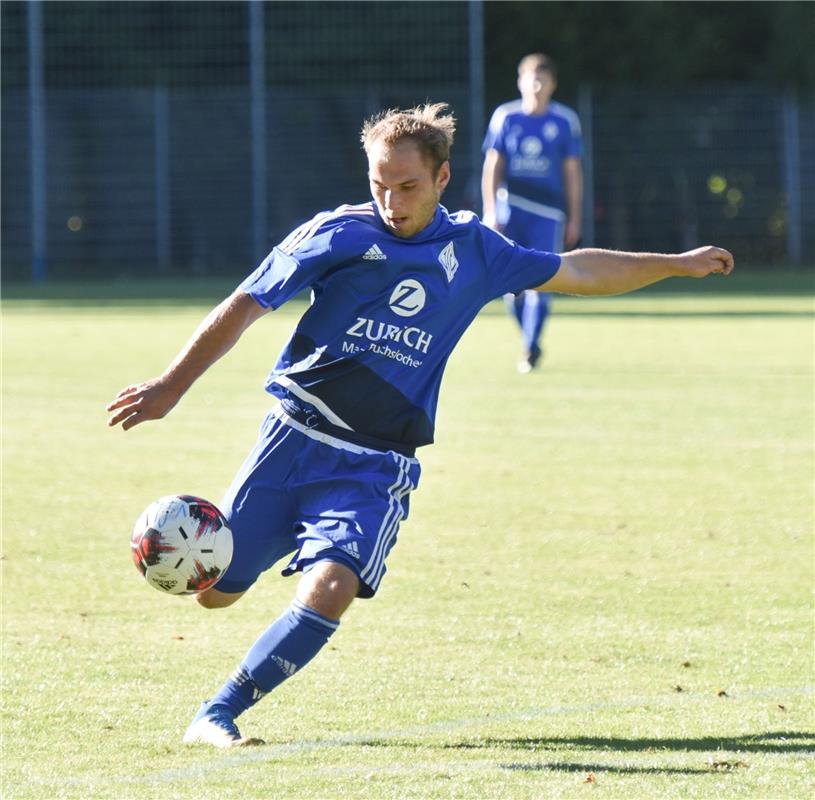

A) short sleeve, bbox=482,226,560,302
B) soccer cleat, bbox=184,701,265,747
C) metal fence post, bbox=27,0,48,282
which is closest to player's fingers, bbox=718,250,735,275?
short sleeve, bbox=482,226,560,302

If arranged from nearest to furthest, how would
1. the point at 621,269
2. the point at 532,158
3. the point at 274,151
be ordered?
the point at 621,269, the point at 532,158, the point at 274,151

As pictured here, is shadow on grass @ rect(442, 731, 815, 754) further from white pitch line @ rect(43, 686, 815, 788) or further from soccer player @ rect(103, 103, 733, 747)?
soccer player @ rect(103, 103, 733, 747)

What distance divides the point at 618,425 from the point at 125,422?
Answer: 24.3ft

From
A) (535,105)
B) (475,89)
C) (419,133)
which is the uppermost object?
(475,89)

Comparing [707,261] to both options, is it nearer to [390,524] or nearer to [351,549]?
[390,524]

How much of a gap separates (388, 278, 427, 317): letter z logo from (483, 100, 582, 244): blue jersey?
10.2 meters

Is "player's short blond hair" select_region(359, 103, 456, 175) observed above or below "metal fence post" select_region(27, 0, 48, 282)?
below

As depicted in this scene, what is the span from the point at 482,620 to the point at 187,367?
2.12m

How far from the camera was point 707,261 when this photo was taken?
555 centimetres

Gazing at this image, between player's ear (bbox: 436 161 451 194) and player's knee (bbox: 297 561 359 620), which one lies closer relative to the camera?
player's knee (bbox: 297 561 359 620)

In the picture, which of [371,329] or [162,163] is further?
[162,163]

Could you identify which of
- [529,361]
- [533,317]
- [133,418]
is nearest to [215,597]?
[133,418]

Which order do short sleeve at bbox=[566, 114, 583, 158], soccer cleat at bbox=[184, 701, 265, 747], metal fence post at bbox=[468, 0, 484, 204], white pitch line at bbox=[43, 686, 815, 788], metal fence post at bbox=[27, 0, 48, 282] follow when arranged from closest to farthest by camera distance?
1. white pitch line at bbox=[43, 686, 815, 788]
2. soccer cleat at bbox=[184, 701, 265, 747]
3. short sleeve at bbox=[566, 114, 583, 158]
4. metal fence post at bbox=[468, 0, 484, 204]
5. metal fence post at bbox=[27, 0, 48, 282]

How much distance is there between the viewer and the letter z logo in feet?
16.6
